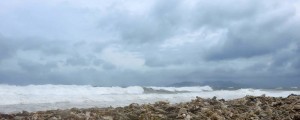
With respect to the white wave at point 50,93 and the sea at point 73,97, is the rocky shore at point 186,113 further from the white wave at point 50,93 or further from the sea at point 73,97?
the white wave at point 50,93

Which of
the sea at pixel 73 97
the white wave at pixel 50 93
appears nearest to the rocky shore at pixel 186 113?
the sea at pixel 73 97

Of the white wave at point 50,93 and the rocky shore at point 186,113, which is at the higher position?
the white wave at point 50,93

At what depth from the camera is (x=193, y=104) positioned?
14.2 meters

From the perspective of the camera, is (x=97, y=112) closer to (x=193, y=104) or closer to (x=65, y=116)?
(x=65, y=116)

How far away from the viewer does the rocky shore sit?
11.7 meters

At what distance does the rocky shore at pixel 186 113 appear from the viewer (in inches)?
460

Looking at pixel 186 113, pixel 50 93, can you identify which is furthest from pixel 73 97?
pixel 186 113

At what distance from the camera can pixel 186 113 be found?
40.1 feet

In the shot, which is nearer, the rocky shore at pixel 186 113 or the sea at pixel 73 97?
the rocky shore at pixel 186 113

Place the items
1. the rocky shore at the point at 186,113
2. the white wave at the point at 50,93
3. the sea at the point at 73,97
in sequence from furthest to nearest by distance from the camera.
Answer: the white wave at the point at 50,93
the sea at the point at 73,97
the rocky shore at the point at 186,113

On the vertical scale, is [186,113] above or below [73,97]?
below

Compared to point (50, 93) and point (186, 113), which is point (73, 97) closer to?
point (50, 93)

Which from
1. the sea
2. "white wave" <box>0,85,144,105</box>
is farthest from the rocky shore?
"white wave" <box>0,85,144,105</box>

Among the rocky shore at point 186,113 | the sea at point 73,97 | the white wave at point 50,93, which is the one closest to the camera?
the rocky shore at point 186,113
